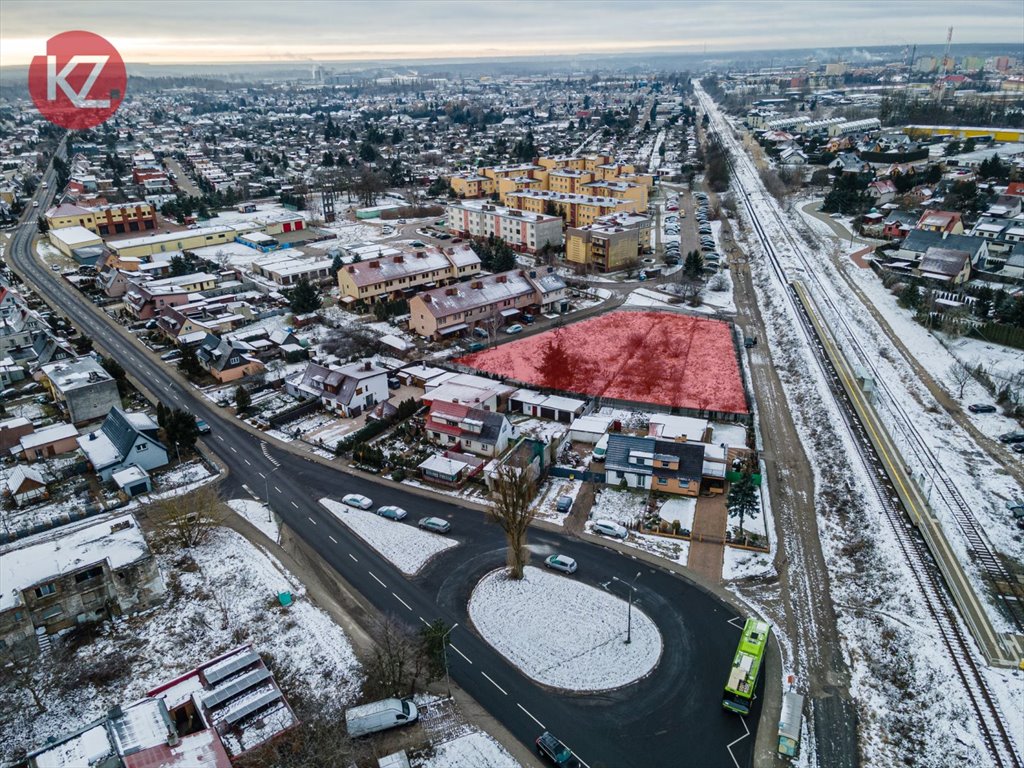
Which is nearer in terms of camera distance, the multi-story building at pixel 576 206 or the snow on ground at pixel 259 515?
the snow on ground at pixel 259 515

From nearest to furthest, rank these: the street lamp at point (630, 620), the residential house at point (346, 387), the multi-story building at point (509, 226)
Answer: the street lamp at point (630, 620) → the residential house at point (346, 387) → the multi-story building at point (509, 226)

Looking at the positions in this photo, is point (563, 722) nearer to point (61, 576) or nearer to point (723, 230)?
Answer: point (61, 576)

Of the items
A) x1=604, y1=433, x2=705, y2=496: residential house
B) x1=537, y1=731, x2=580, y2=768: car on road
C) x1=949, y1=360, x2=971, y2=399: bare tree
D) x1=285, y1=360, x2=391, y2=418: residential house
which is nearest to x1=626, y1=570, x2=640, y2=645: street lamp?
x1=537, y1=731, x2=580, y2=768: car on road

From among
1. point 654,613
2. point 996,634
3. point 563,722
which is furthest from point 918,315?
point 563,722

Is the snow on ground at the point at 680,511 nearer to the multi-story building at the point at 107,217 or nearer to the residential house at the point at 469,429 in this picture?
the residential house at the point at 469,429

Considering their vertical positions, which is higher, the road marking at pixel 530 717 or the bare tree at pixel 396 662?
the bare tree at pixel 396 662

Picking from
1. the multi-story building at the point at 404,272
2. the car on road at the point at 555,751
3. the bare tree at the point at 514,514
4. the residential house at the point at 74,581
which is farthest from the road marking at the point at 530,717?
the multi-story building at the point at 404,272

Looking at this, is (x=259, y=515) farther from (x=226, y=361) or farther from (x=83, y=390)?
(x=226, y=361)

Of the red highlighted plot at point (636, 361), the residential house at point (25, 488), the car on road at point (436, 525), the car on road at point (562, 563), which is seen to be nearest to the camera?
the car on road at point (562, 563)
